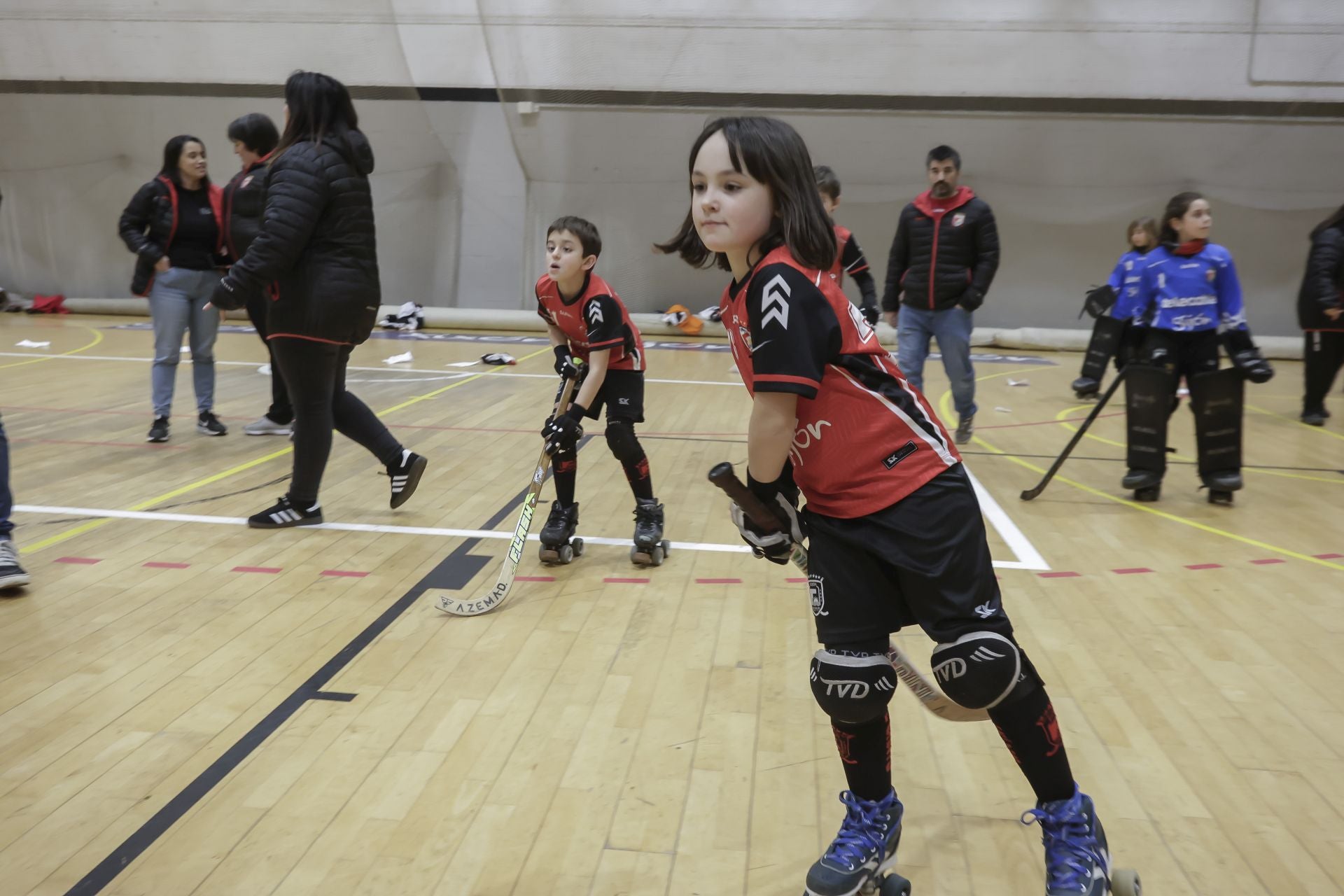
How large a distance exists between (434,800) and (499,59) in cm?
1122

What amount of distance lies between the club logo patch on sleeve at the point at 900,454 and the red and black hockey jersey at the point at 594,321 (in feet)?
7.05

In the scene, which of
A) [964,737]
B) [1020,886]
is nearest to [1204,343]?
[964,737]

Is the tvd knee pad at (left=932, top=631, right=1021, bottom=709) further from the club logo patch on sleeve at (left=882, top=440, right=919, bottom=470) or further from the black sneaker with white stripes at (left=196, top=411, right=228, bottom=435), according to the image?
the black sneaker with white stripes at (left=196, top=411, right=228, bottom=435)

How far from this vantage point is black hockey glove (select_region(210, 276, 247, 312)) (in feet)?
13.2

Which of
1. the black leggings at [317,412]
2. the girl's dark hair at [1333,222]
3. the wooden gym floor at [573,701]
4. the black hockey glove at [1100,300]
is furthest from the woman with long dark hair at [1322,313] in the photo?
the black leggings at [317,412]

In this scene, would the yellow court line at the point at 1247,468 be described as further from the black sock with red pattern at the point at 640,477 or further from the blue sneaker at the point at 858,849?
the blue sneaker at the point at 858,849

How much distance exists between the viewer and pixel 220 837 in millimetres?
2195

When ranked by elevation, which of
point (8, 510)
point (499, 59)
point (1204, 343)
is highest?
point (499, 59)

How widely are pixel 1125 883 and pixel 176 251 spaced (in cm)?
→ 576

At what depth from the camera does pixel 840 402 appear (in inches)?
72.9

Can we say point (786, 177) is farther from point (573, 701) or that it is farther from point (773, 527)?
point (573, 701)

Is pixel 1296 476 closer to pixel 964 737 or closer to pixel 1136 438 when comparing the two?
pixel 1136 438

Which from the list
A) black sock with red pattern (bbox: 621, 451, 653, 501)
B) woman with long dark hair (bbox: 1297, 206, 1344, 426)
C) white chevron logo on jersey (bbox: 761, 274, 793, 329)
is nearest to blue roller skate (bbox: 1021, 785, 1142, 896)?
white chevron logo on jersey (bbox: 761, 274, 793, 329)

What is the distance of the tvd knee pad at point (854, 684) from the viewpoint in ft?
6.11
